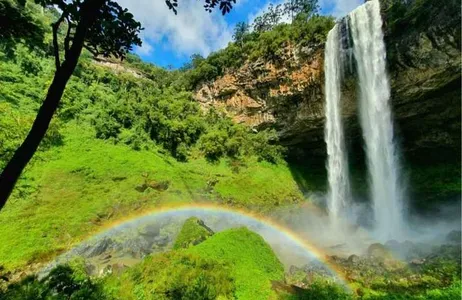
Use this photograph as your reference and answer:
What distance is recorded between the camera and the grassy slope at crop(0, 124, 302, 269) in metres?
15.0

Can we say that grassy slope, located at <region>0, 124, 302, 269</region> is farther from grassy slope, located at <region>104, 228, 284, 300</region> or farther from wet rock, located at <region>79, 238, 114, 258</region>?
grassy slope, located at <region>104, 228, 284, 300</region>

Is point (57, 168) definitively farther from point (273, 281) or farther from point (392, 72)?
point (392, 72)

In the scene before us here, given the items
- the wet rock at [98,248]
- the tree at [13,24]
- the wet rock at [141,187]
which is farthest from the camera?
the wet rock at [141,187]

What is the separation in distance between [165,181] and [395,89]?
52.4ft

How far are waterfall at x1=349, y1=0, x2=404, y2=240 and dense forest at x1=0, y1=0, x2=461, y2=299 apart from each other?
11.2 ft

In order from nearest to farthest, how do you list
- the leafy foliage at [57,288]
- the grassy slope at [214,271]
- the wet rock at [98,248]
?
the leafy foliage at [57,288], the grassy slope at [214,271], the wet rock at [98,248]

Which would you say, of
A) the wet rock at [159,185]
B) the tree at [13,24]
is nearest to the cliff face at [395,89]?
the wet rock at [159,185]

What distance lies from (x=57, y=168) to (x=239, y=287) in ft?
54.2

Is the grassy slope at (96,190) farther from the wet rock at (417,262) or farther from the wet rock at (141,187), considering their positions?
the wet rock at (417,262)

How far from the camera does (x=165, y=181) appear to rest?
22906 millimetres

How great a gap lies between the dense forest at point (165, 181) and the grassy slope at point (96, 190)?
0.09 m

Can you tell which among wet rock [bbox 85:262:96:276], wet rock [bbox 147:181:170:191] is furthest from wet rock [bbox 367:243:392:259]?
wet rock [bbox 147:181:170:191]

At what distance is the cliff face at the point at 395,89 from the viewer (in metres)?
17.2

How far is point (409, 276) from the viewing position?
11.3 metres
